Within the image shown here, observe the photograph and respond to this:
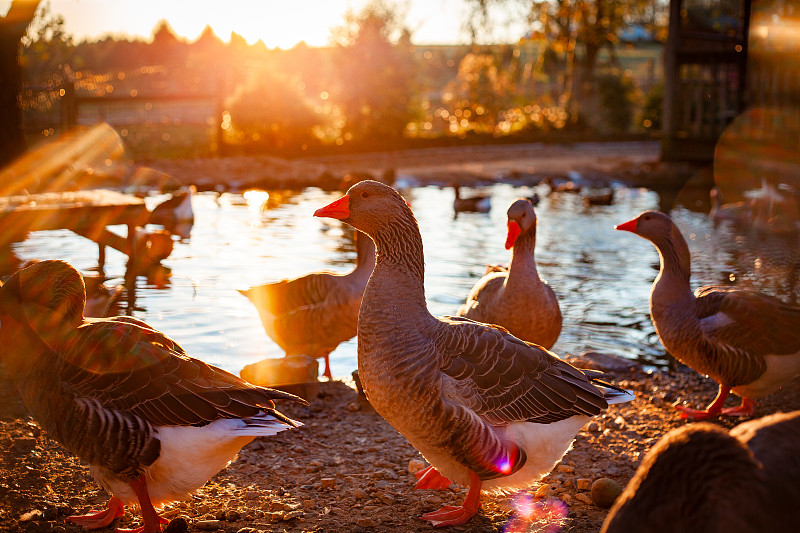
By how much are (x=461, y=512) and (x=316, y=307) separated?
3.55 metres

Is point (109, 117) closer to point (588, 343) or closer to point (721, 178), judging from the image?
point (721, 178)

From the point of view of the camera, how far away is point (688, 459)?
2994 millimetres

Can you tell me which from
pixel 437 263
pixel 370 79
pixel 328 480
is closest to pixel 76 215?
pixel 437 263

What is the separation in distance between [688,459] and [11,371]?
408cm

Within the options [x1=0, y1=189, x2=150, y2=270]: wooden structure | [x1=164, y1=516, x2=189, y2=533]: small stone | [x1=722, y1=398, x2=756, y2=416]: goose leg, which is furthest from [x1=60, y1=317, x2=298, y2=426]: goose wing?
[x1=0, y1=189, x2=150, y2=270]: wooden structure

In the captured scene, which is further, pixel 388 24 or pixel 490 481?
pixel 388 24

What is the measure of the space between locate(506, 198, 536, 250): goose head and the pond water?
6.78 ft

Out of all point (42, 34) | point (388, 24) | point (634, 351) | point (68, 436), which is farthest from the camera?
point (388, 24)

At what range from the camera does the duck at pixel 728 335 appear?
669cm

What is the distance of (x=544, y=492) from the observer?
5516 mm

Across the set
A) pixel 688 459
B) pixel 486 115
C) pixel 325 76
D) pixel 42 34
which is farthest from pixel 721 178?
pixel 688 459

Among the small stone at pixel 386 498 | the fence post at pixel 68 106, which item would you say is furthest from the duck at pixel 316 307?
the fence post at pixel 68 106

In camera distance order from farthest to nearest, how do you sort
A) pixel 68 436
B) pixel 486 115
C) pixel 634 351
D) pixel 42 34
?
1. pixel 486 115
2. pixel 42 34
3. pixel 634 351
4. pixel 68 436

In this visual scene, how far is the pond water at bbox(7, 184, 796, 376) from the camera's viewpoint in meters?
9.59
